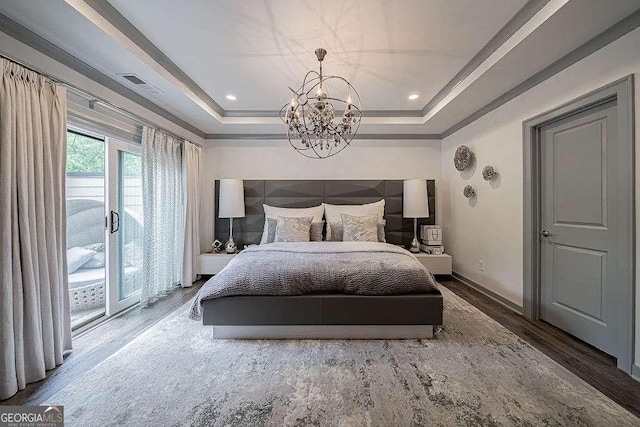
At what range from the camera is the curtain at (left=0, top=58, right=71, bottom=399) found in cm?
166

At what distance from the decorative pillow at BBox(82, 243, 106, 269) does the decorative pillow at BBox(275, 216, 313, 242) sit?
198 cm

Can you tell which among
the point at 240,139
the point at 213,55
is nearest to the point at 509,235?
the point at 213,55

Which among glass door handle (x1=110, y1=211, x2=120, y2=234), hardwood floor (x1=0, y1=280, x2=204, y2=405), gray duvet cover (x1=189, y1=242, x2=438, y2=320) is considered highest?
glass door handle (x1=110, y1=211, x2=120, y2=234)

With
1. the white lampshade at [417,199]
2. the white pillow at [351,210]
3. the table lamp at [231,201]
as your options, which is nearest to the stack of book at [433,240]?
the white lampshade at [417,199]

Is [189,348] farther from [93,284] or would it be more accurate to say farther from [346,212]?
[346,212]

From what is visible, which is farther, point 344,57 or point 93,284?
point 93,284

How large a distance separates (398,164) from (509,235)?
81.7 inches

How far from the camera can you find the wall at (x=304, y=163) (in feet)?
15.1

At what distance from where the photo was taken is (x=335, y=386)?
1.75 meters

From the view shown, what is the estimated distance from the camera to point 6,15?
5.58 ft

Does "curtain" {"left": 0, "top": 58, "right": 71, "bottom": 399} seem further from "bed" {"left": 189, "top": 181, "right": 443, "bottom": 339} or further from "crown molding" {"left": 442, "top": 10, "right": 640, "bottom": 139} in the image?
"crown molding" {"left": 442, "top": 10, "right": 640, "bottom": 139}

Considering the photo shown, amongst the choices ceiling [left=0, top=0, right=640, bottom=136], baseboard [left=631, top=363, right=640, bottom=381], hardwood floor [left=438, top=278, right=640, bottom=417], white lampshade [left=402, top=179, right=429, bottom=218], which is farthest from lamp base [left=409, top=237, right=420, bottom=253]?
baseboard [left=631, top=363, right=640, bottom=381]

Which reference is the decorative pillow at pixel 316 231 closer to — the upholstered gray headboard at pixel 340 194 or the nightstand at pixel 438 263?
the upholstered gray headboard at pixel 340 194

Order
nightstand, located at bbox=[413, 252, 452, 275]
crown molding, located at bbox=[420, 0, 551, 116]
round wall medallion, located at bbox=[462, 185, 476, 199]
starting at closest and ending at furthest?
crown molding, located at bbox=[420, 0, 551, 116]
round wall medallion, located at bbox=[462, 185, 476, 199]
nightstand, located at bbox=[413, 252, 452, 275]
